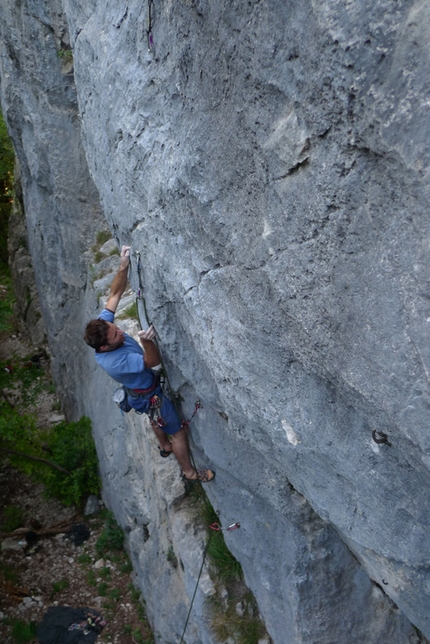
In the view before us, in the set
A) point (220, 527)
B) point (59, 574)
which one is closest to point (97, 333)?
point (220, 527)

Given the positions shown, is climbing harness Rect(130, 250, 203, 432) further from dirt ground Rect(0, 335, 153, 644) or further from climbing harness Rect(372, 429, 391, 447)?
dirt ground Rect(0, 335, 153, 644)

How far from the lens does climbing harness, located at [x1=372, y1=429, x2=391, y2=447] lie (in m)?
2.65

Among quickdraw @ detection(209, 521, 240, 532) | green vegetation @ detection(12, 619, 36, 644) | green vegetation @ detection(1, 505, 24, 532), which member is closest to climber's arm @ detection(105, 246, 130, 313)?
quickdraw @ detection(209, 521, 240, 532)

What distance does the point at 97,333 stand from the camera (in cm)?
459

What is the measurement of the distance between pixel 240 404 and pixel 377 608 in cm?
233

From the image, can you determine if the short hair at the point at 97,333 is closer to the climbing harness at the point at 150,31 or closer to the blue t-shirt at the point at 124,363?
the blue t-shirt at the point at 124,363

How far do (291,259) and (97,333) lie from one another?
2398mm

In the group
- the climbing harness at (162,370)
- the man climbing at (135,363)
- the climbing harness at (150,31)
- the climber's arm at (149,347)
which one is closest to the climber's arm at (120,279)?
the man climbing at (135,363)

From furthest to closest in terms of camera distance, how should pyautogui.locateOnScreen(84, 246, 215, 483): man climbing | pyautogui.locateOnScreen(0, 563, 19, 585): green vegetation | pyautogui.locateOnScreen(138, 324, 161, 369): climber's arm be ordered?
pyautogui.locateOnScreen(0, 563, 19, 585): green vegetation < pyautogui.locateOnScreen(84, 246, 215, 483): man climbing < pyautogui.locateOnScreen(138, 324, 161, 369): climber's arm

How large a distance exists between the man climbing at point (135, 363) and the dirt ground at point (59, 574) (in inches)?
137

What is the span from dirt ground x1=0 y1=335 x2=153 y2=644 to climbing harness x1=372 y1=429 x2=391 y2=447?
6170mm

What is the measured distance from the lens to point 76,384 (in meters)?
10.7

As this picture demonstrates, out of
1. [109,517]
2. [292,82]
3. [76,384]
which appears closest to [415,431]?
[292,82]

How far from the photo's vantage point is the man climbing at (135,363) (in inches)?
183
